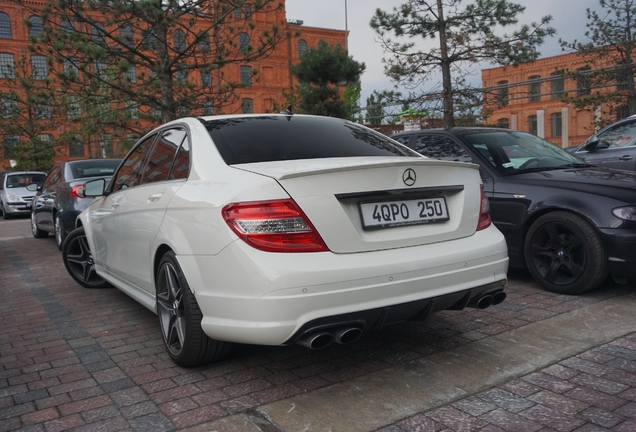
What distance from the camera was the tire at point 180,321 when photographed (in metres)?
3.32

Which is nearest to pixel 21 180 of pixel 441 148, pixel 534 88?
pixel 441 148

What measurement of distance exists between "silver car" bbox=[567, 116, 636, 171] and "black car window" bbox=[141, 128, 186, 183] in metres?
6.05

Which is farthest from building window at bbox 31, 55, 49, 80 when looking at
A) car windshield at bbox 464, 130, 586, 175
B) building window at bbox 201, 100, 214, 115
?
car windshield at bbox 464, 130, 586, 175

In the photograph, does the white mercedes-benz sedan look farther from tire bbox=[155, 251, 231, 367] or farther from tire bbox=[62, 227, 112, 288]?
tire bbox=[62, 227, 112, 288]

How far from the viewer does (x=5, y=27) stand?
54.1 m

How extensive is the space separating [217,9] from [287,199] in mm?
11682

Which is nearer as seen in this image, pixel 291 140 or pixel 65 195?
pixel 291 140

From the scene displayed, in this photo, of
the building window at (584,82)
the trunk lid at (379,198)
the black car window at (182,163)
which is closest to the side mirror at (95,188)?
the black car window at (182,163)

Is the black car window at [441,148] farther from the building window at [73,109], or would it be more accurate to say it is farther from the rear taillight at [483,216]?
the building window at [73,109]

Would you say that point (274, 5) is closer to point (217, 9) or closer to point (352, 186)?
point (217, 9)

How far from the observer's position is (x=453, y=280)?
3250 millimetres

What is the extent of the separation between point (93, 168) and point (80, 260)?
3.56m

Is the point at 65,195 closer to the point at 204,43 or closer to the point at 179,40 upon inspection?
the point at 204,43

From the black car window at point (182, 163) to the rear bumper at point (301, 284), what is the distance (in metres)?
0.66
